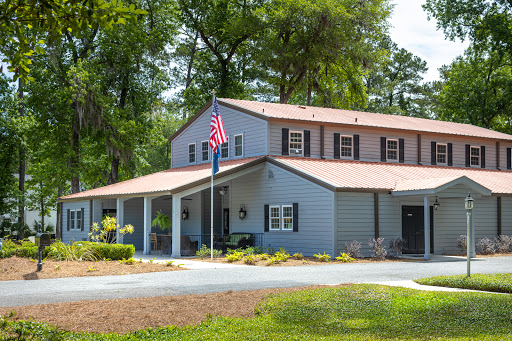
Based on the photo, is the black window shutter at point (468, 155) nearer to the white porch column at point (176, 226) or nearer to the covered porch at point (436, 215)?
the covered porch at point (436, 215)

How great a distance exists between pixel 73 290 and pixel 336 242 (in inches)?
426

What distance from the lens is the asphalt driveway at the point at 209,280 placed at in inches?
447

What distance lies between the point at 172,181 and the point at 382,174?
8831 mm

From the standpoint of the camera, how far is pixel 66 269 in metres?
15.9

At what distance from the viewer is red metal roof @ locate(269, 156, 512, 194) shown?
70.8 feet

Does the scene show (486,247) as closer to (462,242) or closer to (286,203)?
(462,242)

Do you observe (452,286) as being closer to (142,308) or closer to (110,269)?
(142,308)

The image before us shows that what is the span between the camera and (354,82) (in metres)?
42.0

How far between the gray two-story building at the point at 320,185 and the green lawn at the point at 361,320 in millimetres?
10400

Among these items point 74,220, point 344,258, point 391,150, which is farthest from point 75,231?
point 344,258

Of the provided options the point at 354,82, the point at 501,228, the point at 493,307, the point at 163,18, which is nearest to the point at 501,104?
the point at 354,82

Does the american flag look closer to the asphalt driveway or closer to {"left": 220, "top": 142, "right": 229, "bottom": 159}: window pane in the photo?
the asphalt driveway

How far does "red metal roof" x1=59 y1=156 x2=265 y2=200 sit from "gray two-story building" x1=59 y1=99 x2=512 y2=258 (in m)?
0.10

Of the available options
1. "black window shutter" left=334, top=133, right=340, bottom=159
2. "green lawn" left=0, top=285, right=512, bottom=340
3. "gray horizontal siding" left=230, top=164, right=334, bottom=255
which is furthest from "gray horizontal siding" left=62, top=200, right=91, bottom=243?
"green lawn" left=0, top=285, right=512, bottom=340
